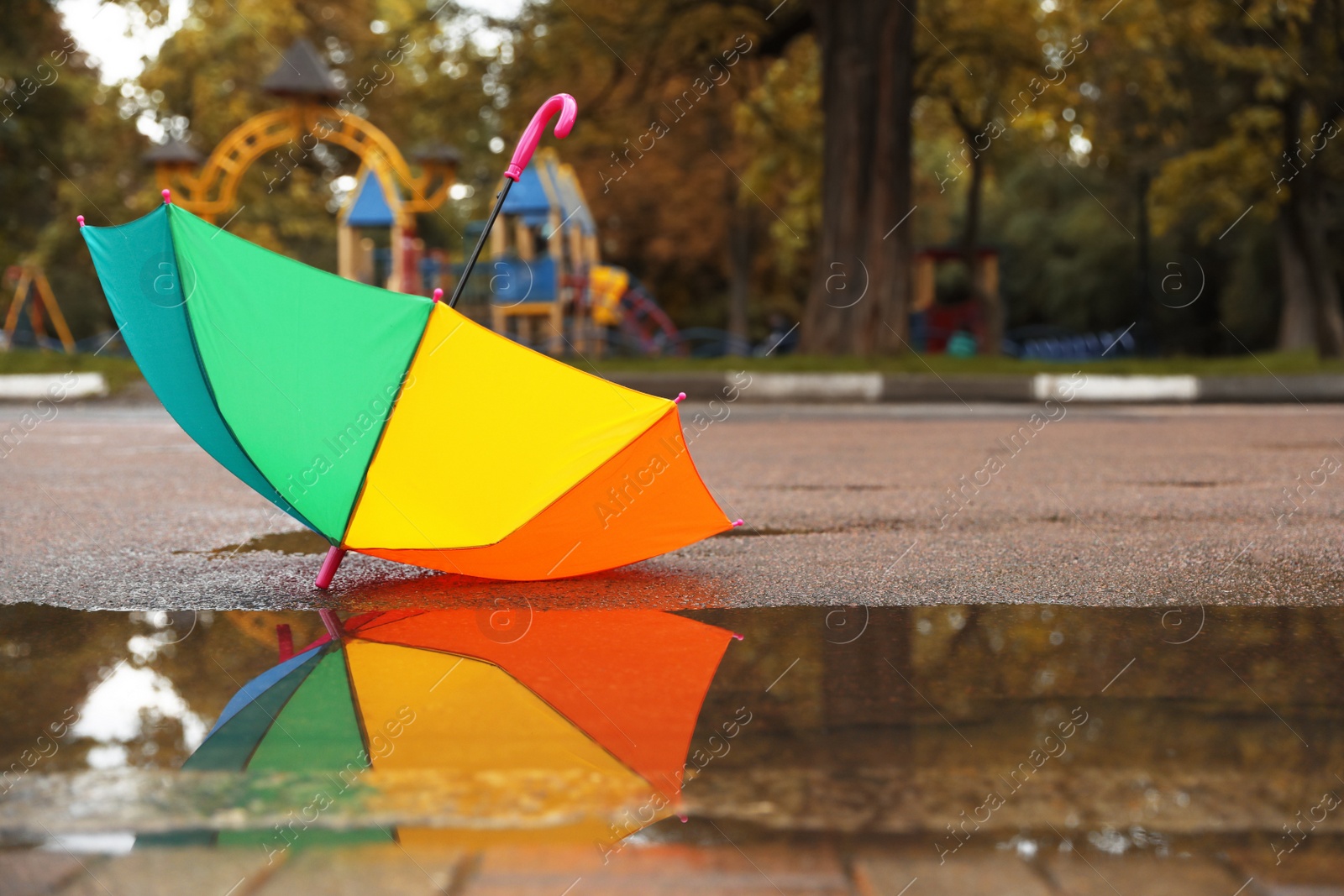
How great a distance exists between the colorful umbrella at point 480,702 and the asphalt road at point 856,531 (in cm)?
49

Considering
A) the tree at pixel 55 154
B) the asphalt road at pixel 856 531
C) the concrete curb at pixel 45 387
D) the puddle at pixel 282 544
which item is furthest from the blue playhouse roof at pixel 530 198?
the puddle at pixel 282 544

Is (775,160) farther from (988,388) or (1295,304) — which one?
(1295,304)

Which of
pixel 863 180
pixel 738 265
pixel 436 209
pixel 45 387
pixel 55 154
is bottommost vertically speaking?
pixel 738 265

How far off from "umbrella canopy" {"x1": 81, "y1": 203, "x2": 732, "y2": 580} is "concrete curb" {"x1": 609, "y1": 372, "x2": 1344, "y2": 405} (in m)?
11.7

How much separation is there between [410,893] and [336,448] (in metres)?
2.10

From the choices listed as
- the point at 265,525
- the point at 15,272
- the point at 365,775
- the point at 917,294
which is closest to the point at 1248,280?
the point at 917,294

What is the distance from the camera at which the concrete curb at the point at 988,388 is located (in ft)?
51.3

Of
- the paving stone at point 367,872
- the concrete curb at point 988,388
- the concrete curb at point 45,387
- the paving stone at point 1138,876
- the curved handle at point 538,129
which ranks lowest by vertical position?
the concrete curb at point 988,388

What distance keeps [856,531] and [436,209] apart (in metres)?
18.7

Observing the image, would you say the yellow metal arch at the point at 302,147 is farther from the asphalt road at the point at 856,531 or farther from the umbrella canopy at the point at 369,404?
the umbrella canopy at the point at 369,404

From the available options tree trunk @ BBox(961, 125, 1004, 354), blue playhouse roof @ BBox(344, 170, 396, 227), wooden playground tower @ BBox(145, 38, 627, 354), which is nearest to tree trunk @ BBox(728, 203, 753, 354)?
tree trunk @ BBox(961, 125, 1004, 354)

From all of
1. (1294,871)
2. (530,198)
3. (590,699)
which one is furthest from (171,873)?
(530,198)

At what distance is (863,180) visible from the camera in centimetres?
1741

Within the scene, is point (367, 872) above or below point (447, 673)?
above
